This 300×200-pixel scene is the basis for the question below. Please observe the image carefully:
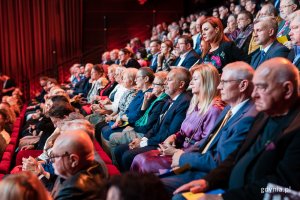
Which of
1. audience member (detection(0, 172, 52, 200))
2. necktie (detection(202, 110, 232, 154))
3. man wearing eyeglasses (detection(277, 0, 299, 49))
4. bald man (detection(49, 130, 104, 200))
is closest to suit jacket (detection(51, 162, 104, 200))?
bald man (detection(49, 130, 104, 200))

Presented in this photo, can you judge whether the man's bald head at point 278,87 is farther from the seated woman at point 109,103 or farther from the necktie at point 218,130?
the seated woman at point 109,103

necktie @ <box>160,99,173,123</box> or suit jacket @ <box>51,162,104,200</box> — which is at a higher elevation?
suit jacket @ <box>51,162,104,200</box>

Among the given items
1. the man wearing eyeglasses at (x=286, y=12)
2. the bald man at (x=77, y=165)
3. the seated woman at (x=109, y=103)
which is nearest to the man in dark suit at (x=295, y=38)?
the man wearing eyeglasses at (x=286, y=12)

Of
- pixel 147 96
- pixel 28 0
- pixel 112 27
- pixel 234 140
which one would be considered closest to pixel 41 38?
pixel 28 0

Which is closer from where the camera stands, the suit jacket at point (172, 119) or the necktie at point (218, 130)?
the necktie at point (218, 130)

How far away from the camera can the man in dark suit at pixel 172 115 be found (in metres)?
3.47

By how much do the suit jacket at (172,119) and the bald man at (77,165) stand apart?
128 centimetres

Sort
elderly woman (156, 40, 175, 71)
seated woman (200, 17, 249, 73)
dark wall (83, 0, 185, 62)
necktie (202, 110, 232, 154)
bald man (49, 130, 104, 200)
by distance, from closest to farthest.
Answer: bald man (49, 130, 104, 200), necktie (202, 110, 232, 154), seated woman (200, 17, 249, 73), elderly woman (156, 40, 175, 71), dark wall (83, 0, 185, 62)

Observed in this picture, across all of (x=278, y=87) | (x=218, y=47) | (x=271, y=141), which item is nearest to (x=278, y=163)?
(x=271, y=141)

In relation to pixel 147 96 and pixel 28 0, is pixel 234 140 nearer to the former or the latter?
pixel 147 96

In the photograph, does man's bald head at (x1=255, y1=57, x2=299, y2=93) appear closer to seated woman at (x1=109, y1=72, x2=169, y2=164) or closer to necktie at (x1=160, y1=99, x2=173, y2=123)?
necktie at (x1=160, y1=99, x2=173, y2=123)

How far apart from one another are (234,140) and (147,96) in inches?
75.4

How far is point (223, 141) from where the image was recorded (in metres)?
2.44

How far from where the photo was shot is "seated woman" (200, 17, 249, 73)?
154 inches
